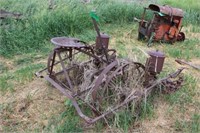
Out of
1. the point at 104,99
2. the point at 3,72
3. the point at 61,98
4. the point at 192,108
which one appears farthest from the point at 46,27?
the point at 192,108

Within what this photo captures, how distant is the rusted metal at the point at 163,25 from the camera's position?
236 inches

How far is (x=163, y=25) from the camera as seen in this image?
614 cm

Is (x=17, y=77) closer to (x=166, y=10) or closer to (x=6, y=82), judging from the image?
(x=6, y=82)

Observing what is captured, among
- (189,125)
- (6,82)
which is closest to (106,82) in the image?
(189,125)

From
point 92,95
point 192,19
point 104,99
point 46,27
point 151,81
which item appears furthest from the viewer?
point 192,19

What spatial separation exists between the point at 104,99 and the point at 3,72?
78.4 inches

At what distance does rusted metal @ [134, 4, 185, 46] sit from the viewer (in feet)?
19.7

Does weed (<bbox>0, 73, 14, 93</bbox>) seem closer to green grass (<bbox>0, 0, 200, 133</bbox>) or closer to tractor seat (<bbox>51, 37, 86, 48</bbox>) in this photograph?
green grass (<bbox>0, 0, 200, 133</bbox>)

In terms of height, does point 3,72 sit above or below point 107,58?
below

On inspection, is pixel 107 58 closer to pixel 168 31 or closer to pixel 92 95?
pixel 92 95

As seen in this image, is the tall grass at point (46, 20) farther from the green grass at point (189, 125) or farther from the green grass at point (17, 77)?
the green grass at point (189, 125)

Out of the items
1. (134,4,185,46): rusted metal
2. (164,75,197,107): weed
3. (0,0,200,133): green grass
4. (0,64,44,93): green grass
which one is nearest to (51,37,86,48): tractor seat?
(0,0,200,133): green grass

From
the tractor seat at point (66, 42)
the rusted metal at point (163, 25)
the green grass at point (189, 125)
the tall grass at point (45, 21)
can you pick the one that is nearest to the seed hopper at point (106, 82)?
the tractor seat at point (66, 42)

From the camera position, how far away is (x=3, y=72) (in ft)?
15.3
